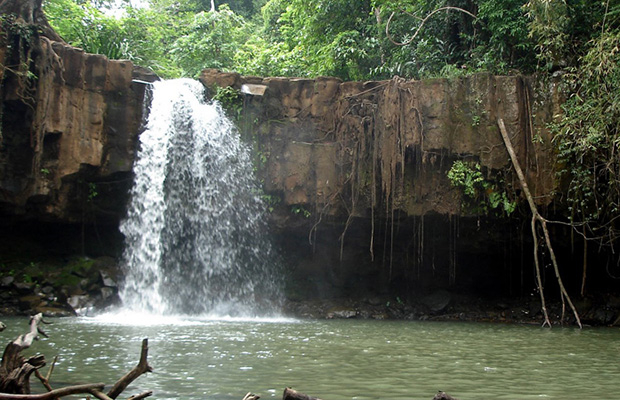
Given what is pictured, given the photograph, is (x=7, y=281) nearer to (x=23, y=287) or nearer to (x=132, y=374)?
(x=23, y=287)

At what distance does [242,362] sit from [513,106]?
9.52 meters

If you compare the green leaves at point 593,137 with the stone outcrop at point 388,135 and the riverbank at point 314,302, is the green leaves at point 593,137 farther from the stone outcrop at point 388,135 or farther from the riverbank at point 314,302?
the riverbank at point 314,302

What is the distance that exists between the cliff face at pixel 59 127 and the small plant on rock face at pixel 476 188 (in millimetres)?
7311

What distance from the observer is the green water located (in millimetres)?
4840

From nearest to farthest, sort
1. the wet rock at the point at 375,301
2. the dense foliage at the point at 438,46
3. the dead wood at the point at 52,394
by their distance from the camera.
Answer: the dead wood at the point at 52,394, the dense foliage at the point at 438,46, the wet rock at the point at 375,301

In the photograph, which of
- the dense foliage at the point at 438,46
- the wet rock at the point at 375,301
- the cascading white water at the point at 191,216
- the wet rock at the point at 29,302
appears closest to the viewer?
the dense foliage at the point at 438,46

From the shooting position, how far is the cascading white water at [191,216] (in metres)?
13.7

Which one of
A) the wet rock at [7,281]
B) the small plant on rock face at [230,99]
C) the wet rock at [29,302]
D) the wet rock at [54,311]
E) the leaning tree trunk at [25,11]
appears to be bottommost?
the wet rock at [54,311]

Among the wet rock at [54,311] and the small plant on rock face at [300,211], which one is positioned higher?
the small plant on rock face at [300,211]

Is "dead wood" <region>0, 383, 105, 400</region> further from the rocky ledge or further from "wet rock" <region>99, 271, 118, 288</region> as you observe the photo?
"wet rock" <region>99, 271, 118, 288</region>

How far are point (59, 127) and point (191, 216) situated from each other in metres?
3.40

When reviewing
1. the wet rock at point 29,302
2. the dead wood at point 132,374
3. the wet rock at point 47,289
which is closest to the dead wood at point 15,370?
the dead wood at point 132,374

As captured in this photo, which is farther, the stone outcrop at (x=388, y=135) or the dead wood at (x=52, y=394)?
the stone outcrop at (x=388, y=135)

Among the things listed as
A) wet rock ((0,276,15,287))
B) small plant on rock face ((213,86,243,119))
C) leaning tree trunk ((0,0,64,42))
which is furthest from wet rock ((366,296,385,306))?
leaning tree trunk ((0,0,64,42))
